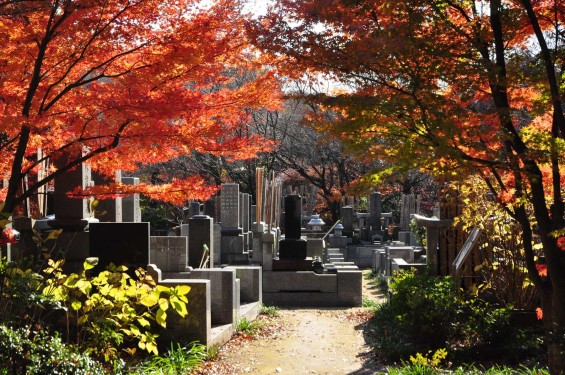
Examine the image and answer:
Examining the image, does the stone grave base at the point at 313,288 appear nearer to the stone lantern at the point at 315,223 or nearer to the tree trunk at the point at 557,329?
the tree trunk at the point at 557,329

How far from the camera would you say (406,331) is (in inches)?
395

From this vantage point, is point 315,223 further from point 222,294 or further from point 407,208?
point 222,294

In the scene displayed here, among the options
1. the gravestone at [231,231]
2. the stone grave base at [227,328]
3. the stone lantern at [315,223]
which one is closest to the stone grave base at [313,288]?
the stone grave base at [227,328]

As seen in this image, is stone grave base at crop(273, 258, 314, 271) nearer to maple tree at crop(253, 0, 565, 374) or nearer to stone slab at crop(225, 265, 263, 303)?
stone slab at crop(225, 265, 263, 303)

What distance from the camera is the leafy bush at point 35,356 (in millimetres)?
5895

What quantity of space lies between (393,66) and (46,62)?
437 cm

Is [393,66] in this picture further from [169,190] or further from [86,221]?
[86,221]

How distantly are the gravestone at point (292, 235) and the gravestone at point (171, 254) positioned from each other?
606 centimetres

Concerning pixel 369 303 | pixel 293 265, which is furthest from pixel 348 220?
pixel 369 303

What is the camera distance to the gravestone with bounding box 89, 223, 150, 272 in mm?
9555

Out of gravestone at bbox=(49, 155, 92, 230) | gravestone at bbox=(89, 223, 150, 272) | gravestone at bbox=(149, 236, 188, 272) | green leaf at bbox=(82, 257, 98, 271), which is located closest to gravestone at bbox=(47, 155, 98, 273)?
gravestone at bbox=(49, 155, 92, 230)

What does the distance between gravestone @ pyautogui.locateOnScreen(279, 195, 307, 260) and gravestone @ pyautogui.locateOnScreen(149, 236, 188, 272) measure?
239 inches

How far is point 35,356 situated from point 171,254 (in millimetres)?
6290

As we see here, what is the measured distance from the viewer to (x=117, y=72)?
322 inches
